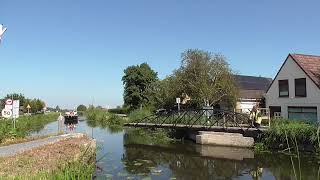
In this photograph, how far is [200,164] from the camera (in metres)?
23.6

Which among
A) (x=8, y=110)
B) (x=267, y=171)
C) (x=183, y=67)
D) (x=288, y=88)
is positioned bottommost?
(x=267, y=171)

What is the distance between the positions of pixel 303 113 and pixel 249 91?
53.4 ft

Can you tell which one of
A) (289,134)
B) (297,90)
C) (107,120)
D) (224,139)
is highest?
(297,90)

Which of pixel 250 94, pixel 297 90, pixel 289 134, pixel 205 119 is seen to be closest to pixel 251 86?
pixel 250 94

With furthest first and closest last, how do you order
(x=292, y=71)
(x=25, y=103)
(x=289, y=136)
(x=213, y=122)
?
(x=25, y=103)
(x=213, y=122)
(x=292, y=71)
(x=289, y=136)

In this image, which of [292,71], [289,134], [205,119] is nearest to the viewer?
[289,134]

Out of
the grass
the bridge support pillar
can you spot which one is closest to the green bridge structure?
the bridge support pillar

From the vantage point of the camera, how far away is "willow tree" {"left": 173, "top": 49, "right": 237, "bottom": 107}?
4394 cm

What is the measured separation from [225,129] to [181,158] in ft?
20.9

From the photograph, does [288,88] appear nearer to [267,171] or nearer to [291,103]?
[291,103]

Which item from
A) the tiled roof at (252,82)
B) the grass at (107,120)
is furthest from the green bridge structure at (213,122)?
the grass at (107,120)

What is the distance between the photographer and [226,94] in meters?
44.4

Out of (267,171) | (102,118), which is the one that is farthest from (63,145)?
(102,118)

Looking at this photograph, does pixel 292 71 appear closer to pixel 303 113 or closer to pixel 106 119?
pixel 303 113
